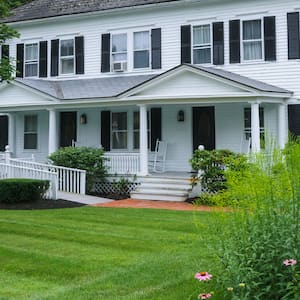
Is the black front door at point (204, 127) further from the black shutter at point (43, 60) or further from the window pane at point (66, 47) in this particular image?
the black shutter at point (43, 60)

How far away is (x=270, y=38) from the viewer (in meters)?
16.7

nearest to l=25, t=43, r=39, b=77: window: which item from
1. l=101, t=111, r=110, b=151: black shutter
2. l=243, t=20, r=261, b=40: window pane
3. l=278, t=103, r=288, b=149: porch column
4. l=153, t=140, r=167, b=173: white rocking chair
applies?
l=101, t=111, r=110, b=151: black shutter

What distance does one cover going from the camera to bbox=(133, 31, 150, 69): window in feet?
62.1

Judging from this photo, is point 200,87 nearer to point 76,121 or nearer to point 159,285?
point 76,121

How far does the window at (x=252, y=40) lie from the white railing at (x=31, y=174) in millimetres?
7981

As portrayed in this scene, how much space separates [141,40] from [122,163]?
516 cm

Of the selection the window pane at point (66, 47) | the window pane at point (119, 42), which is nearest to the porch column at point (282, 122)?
the window pane at point (119, 42)

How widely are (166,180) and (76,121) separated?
594 cm

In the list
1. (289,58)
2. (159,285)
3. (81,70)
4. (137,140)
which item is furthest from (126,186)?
(159,285)

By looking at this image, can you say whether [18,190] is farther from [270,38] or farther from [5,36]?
[270,38]

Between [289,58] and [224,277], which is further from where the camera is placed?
[289,58]

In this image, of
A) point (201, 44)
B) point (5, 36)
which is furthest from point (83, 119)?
point (5, 36)

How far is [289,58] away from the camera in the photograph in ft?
54.1

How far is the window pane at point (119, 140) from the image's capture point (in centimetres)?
1925
